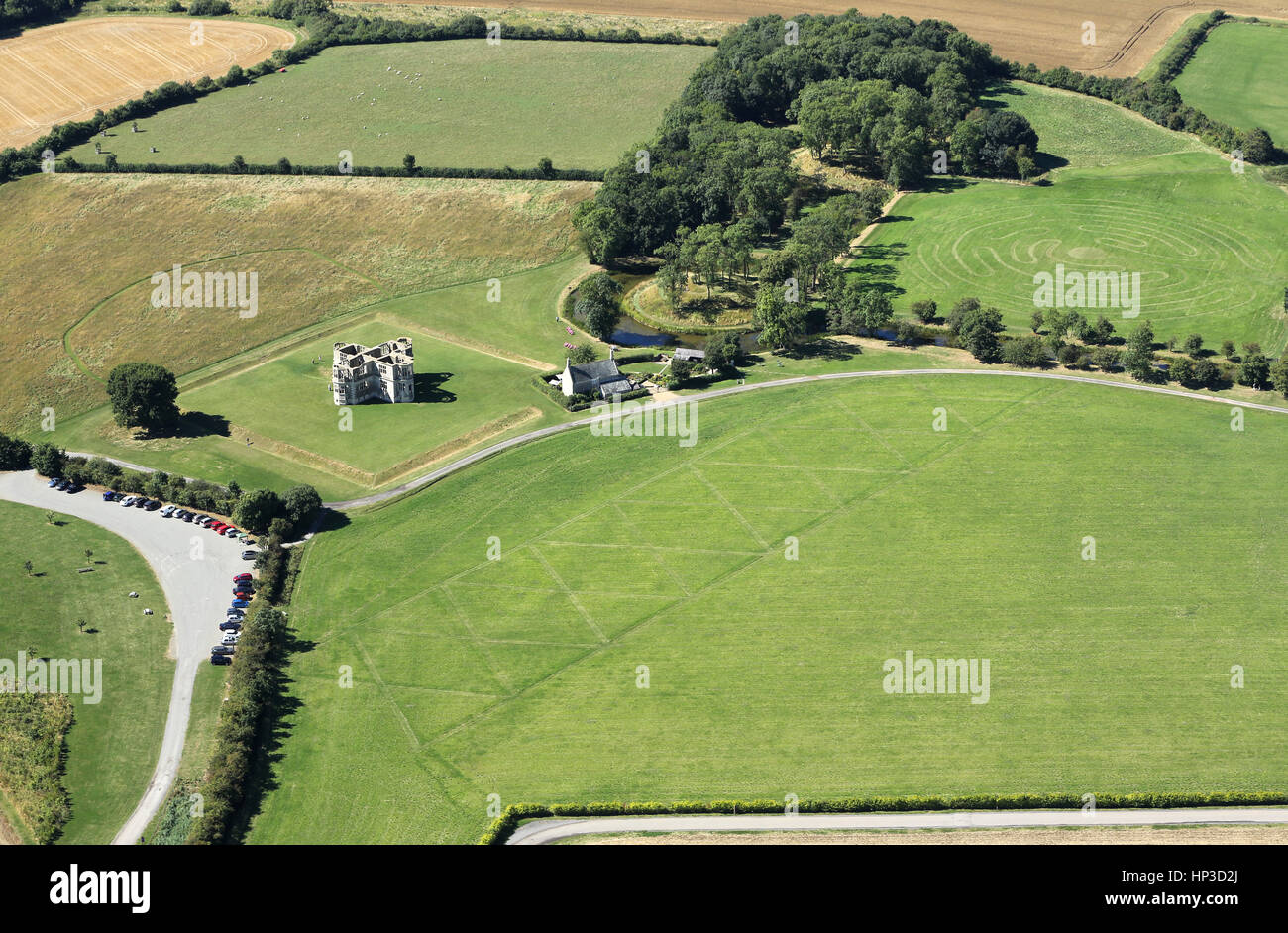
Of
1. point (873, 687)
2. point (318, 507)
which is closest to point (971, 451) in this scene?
point (873, 687)

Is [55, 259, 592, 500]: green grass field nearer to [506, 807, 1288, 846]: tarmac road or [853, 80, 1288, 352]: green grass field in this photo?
[853, 80, 1288, 352]: green grass field

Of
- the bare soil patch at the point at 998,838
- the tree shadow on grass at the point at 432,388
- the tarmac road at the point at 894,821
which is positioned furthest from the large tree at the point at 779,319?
the bare soil patch at the point at 998,838

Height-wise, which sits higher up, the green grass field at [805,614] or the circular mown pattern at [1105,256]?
the circular mown pattern at [1105,256]

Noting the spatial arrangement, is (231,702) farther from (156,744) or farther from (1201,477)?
(1201,477)

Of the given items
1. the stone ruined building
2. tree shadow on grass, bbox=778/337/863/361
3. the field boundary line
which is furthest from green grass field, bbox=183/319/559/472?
tree shadow on grass, bbox=778/337/863/361

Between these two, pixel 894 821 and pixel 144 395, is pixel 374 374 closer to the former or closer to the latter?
pixel 144 395

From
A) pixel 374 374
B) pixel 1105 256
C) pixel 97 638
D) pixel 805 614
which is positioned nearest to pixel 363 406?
pixel 374 374

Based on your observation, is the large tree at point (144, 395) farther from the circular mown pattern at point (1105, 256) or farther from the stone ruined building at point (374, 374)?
the circular mown pattern at point (1105, 256)
